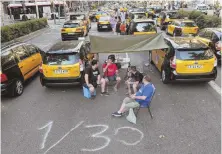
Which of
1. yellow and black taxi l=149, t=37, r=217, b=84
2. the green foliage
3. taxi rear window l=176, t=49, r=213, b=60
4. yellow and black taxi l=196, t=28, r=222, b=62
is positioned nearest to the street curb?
the green foliage

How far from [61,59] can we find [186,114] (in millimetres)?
4586

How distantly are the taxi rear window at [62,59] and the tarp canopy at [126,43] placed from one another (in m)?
0.85

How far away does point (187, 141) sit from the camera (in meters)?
5.71

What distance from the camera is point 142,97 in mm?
6617

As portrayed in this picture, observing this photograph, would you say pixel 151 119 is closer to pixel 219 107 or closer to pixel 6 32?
pixel 219 107

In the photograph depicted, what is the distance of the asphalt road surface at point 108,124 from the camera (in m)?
5.59

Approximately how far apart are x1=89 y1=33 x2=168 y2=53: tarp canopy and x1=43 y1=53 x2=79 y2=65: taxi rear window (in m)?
0.85

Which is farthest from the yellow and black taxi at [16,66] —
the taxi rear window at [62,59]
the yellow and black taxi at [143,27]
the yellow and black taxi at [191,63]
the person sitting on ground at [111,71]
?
the yellow and black taxi at [143,27]

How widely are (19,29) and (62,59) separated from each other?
1451cm

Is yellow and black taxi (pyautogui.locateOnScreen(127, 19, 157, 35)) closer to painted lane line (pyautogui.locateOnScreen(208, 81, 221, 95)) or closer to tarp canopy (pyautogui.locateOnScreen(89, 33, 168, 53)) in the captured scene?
tarp canopy (pyautogui.locateOnScreen(89, 33, 168, 53))

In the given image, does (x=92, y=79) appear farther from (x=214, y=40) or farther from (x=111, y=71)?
(x=214, y=40)

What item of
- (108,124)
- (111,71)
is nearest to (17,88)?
(111,71)

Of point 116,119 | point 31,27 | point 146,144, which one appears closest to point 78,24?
point 31,27

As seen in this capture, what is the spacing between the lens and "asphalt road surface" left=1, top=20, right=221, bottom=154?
5590mm
